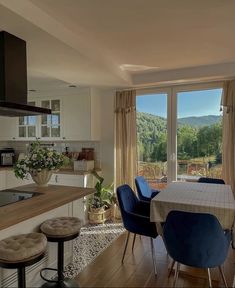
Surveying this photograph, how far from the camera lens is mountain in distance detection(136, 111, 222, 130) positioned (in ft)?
13.4

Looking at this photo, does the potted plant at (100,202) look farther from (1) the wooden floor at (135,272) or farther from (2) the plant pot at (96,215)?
(1) the wooden floor at (135,272)

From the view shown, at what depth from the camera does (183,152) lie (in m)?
4.27

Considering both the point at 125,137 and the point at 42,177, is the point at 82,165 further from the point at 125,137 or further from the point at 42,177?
the point at 42,177

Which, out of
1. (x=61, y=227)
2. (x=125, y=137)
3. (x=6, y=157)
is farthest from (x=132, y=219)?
(x=6, y=157)

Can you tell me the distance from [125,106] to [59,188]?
2.20 meters

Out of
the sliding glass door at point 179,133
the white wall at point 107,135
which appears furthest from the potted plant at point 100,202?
the sliding glass door at point 179,133

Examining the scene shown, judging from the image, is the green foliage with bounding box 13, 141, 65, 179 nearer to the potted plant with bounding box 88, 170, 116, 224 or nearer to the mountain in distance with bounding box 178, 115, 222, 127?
the potted plant with bounding box 88, 170, 116, 224

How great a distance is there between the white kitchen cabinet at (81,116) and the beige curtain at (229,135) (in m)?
2.15

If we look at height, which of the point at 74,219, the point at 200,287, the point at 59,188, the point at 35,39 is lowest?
the point at 200,287

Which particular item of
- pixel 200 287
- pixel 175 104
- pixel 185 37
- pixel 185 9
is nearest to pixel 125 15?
pixel 185 9

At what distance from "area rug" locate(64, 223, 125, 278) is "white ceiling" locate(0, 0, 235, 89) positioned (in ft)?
7.58

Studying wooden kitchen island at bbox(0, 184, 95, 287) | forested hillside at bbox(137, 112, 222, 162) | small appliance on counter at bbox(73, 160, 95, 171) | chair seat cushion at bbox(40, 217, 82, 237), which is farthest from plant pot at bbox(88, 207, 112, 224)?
chair seat cushion at bbox(40, 217, 82, 237)

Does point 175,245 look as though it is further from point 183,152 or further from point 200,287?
point 183,152

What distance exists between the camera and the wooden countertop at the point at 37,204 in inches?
69.1
